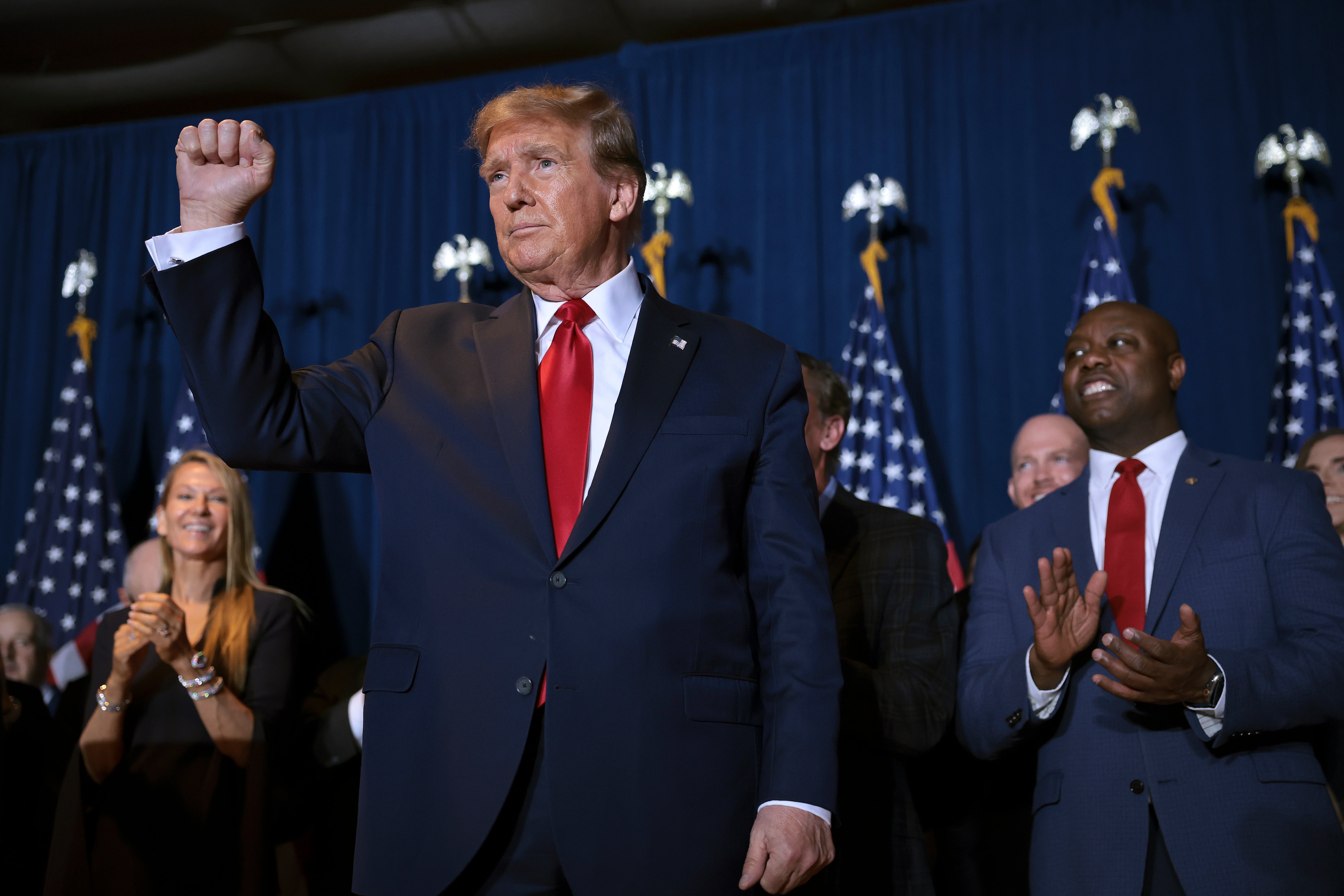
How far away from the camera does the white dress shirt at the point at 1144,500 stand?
7.09ft

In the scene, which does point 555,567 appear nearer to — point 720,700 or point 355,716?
point 720,700

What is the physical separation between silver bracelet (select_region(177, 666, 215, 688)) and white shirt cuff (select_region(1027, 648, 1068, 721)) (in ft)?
6.43

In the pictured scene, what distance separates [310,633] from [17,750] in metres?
1.04

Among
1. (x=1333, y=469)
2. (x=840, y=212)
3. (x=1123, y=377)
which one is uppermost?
(x=840, y=212)

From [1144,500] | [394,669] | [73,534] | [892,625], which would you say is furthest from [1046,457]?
[73,534]

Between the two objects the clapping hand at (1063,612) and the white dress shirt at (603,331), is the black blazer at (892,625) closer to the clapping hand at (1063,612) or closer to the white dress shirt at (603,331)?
the clapping hand at (1063,612)

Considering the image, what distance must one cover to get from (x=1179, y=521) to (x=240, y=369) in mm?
1753

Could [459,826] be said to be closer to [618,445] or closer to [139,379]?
[618,445]

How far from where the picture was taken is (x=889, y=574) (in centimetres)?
252

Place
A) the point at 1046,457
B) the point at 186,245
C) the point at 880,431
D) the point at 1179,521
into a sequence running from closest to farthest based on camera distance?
the point at 186,245, the point at 1179,521, the point at 1046,457, the point at 880,431

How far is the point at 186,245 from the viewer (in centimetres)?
140

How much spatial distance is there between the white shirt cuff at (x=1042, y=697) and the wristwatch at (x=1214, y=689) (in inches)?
10.0

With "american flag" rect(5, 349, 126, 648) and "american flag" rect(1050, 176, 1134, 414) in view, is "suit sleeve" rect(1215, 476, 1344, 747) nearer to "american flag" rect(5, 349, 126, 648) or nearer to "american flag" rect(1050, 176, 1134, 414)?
"american flag" rect(1050, 176, 1134, 414)

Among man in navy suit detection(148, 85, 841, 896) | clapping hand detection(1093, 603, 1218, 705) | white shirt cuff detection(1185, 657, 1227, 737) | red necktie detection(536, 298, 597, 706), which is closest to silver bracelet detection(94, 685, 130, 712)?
man in navy suit detection(148, 85, 841, 896)
